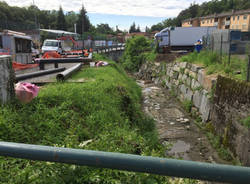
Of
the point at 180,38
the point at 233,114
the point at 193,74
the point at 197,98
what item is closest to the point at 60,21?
the point at 180,38

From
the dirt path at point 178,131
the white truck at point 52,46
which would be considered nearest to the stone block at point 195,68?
the dirt path at point 178,131

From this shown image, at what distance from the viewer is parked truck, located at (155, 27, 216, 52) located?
2453cm

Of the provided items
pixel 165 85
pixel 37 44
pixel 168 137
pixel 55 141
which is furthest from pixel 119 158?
pixel 37 44

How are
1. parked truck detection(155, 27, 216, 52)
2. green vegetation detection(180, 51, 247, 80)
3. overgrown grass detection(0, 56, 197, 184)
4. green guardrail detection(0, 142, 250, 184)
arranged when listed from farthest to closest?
parked truck detection(155, 27, 216, 52) < green vegetation detection(180, 51, 247, 80) < overgrown grass detection(0, 56, 197, 184) < green guardrail detection(0, 142, 250, 184)

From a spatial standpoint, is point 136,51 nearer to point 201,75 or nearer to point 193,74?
point 193,74

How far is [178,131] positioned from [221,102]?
207 cm

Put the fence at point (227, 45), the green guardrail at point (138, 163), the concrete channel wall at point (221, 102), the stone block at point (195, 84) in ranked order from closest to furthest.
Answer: the green guardrail at point (138, 163) < the concrete channel wall at point (221, 102) < the fence at point (227, 45) < the stone block at point (195, 84)

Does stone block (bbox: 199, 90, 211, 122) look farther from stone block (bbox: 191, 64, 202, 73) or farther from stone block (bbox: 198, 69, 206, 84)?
stone block (bbox: 191, 64, 202, 73)

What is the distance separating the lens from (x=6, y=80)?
3.90m

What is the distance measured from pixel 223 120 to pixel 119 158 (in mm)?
7836

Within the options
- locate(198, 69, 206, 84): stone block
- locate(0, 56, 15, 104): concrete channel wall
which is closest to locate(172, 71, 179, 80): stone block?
locate(198, 69, 206, 84): stone block

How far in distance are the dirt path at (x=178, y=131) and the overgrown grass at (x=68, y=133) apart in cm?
237

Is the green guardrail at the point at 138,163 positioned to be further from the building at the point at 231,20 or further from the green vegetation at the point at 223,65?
the building at the point at 231,20

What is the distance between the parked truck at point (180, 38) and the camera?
24531 millimetres
